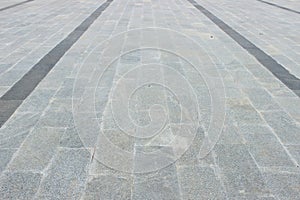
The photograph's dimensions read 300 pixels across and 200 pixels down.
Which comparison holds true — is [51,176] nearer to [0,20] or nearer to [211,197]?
[211,197]

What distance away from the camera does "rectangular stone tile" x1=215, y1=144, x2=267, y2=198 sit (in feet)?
9.92

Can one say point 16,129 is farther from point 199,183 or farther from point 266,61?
point 266,61

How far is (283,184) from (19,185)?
2642 mm

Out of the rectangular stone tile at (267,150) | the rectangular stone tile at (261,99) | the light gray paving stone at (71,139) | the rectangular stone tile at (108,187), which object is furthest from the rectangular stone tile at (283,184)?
the light gray paving stone at (71,139)

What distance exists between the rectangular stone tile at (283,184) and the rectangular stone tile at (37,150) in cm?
238

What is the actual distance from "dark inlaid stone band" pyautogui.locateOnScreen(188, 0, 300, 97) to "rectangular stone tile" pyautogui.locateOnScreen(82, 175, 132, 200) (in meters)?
3.61

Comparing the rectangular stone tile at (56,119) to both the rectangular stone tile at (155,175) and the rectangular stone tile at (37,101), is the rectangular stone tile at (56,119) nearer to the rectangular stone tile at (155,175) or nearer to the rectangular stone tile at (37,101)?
the rectangular stone tile at (37,101)

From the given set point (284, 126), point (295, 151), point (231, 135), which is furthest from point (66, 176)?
point (284, 126)

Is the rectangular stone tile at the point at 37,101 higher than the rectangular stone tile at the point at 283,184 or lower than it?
higher

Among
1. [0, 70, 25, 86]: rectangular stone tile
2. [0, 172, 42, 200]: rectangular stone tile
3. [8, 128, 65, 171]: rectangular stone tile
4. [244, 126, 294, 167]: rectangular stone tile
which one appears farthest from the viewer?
[0, 70, 25, 86]: rectangular stone tile

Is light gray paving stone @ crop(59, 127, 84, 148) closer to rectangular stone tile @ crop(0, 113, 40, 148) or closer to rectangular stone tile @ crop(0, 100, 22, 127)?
A: rectangular stone tile @ crop(0, 113, 40, 148)

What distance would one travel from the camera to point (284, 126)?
13.8 ft

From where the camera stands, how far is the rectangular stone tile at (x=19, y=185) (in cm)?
289

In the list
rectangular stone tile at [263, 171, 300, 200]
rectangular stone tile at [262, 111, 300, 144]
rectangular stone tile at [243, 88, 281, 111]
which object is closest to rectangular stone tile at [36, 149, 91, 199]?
rectangular stone tile at [263, 171, 300, 200]
